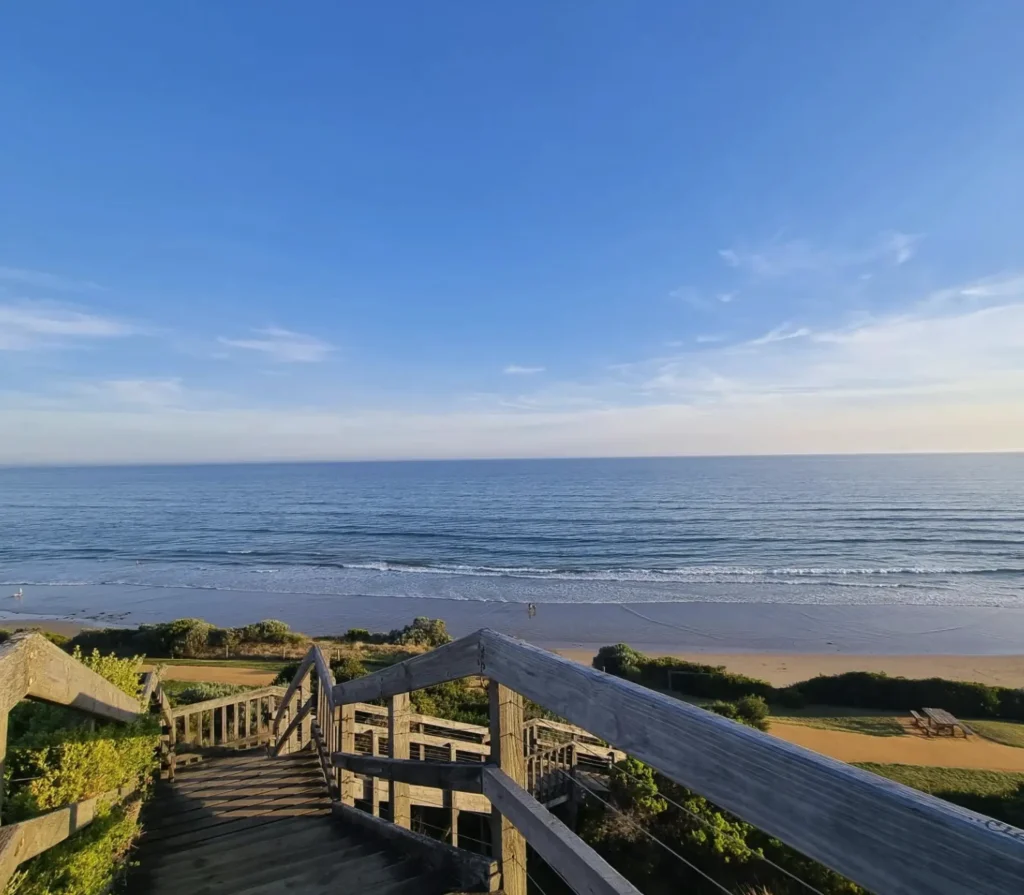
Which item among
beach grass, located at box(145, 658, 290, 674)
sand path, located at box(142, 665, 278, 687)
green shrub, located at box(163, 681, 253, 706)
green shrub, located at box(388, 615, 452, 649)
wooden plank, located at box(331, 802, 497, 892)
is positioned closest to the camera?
wooden plank, located at box(331, 802, 497, 892)

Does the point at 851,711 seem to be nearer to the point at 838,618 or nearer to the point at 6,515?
the point at 838,618

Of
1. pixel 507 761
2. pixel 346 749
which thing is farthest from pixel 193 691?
pixel 507 761

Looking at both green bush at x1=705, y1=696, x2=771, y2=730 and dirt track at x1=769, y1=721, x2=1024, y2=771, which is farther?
green bush at x1=705, y1=696, x2=771, y2=730

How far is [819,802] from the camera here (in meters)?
0.97

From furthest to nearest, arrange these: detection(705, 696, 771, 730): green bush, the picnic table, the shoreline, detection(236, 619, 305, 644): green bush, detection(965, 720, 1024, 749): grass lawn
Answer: detection(236, 619, 305, 644): green bush < the shoreline < the picnic table < detection(965, 720, 1024, 749): grass lawn < detection(705, 696, 771, 730): green bush

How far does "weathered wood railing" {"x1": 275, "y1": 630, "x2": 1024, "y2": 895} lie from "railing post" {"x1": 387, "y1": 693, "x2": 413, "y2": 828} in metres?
0.61

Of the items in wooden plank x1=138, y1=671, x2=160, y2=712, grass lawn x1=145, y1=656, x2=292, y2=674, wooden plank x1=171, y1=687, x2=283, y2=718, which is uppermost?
wooden plank x1=138, y1=671, x2=160, y2=712

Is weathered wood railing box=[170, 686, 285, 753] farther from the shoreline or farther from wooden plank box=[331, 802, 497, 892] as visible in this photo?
the shoreline

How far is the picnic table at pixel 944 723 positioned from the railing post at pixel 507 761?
51.1ft

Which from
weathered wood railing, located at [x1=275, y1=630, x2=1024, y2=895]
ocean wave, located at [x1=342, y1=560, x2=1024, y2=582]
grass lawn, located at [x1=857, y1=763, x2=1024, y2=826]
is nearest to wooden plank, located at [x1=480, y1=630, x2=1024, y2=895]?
weathered wood railing, located at [x1=275, y1=630, x2=1024, y2=895]

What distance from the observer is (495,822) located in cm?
221

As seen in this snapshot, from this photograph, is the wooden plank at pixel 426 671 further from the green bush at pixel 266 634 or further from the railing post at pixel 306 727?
the green bush at pixel 266 634

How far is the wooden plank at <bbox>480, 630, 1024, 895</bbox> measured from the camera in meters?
0.77

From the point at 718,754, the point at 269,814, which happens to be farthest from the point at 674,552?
the point at 718,754
